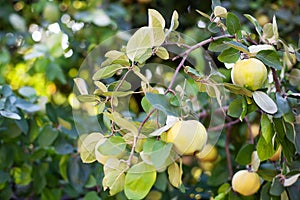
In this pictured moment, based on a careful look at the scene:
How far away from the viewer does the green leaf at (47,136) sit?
2.96ft

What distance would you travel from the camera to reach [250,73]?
56 cm

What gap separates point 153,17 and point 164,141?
0.16 meters

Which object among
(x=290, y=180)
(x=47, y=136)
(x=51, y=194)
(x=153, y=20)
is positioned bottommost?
(x=51, y=194)

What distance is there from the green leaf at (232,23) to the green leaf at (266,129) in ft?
0.36

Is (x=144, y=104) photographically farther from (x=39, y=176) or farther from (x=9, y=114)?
(x=39, y=176)

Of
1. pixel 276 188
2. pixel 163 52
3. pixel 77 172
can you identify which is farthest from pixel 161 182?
pixel 163 52

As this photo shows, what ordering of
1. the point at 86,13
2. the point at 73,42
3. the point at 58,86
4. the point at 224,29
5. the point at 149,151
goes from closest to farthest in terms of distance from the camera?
1. the point at 149,151
2. the point at 224,29
3. the point at 73,42
4. the point at 86,13
5. the point at 58,86

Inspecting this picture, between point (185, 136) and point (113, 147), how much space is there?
0.25 ft

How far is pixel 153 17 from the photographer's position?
585 mm

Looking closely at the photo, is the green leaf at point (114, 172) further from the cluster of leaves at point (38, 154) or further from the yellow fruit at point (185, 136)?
the cluster of leaves at point (38, 154)

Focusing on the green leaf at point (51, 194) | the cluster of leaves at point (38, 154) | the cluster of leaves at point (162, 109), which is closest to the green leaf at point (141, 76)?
the cluster of leaves at point (162, 109)

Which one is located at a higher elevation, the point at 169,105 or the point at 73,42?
the point at 169,105

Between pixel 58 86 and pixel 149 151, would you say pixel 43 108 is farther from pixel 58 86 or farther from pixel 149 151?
pixel 58 86

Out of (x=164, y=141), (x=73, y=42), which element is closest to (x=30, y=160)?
(x=73, y=42)
